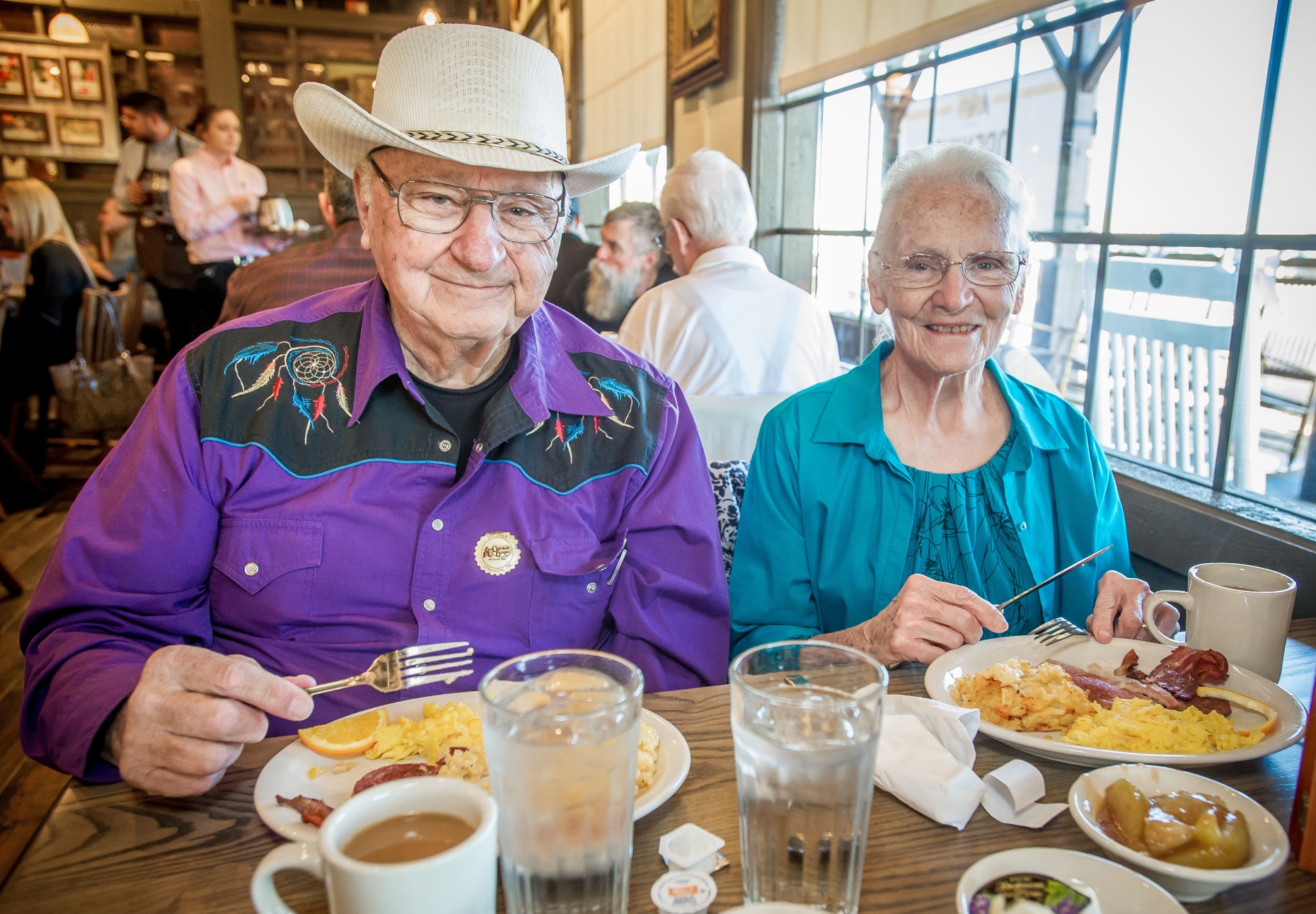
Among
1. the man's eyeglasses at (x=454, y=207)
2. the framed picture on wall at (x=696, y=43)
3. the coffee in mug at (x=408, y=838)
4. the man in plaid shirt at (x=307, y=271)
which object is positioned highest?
the framed picture on wall at (x=696, y=43)

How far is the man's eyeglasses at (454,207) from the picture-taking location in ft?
4.36

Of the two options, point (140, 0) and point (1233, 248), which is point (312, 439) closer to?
point (1233, 248)

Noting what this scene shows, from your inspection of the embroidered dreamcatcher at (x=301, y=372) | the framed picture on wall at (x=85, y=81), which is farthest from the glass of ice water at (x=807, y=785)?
the framed picture on wall at (x=85, y=81)

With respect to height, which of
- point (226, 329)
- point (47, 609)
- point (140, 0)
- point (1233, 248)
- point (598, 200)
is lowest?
point (47, 609)

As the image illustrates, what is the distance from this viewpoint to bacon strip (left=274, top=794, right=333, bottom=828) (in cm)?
78

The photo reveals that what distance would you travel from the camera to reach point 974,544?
151 cm

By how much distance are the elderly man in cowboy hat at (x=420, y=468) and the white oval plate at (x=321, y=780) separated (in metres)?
0.30

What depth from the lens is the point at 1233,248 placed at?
194 centimetres

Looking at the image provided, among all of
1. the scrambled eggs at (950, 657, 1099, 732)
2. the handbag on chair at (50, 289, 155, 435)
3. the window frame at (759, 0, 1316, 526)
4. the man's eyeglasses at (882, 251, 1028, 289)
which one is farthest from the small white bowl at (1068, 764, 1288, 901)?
the handbag on chair at (50, 289, 155, 435)

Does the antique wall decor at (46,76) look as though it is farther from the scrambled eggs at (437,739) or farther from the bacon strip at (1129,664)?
the bacon strip at (1129,664)

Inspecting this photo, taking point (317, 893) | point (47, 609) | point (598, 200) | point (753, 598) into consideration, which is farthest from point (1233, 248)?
point (598, 200)

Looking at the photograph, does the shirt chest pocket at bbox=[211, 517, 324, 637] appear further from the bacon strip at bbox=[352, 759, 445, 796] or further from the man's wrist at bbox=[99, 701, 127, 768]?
the bacon strip at bbox=[352, 759, 445, 796]

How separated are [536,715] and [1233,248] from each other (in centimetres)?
201

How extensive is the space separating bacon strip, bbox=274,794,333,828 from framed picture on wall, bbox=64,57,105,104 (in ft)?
36.7
